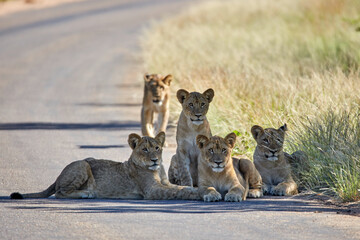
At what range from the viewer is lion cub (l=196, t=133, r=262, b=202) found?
30.7 feet

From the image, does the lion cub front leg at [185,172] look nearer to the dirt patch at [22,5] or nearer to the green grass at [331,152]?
the green grass at [331,152]

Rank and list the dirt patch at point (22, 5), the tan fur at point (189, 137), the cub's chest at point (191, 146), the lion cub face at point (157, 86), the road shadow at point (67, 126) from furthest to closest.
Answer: the dirt patch at point (22, 5) < the road shadow at point (67, 126) < the lion cub face at point (157, 86) < the cub's chest at point (191, 146) < the tan fur at point (189, 137)

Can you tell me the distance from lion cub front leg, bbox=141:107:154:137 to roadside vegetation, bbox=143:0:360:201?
1022 mm

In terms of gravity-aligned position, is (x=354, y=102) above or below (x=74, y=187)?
above

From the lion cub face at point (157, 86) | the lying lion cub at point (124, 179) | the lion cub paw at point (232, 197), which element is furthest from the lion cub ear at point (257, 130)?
the lion cub face at point (157, 86)

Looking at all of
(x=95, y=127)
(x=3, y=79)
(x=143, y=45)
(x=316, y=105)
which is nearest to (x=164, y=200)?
(x=316, y=105)

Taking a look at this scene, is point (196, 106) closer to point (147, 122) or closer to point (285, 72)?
point (147, 122)

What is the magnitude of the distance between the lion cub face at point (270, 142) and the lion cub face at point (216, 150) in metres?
0.78

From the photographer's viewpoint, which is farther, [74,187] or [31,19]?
[31,19]

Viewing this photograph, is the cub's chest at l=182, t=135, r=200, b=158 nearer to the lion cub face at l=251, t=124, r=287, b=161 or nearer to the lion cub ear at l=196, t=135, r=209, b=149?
the lion cub ear at l=196, t=135, r=209, b=149

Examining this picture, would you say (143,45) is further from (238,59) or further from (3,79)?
(238,59)

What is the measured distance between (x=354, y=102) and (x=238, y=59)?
7.82 m

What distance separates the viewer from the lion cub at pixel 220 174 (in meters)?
9.36

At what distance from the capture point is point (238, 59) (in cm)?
1989
